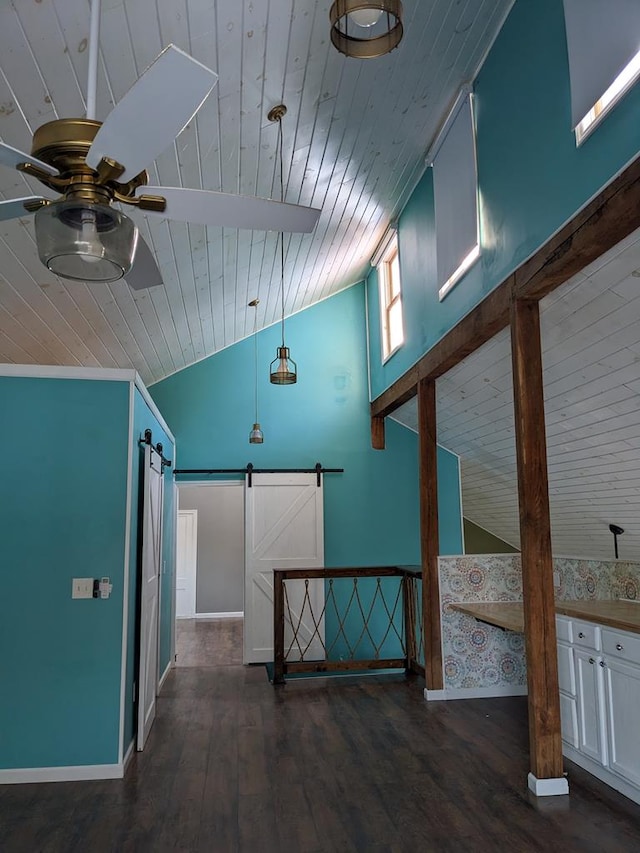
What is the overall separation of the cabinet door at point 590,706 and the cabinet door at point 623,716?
59 mm

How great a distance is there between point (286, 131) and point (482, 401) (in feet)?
8.58

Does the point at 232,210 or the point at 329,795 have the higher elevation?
the point at 232,210

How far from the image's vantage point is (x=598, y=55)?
8.85 feet

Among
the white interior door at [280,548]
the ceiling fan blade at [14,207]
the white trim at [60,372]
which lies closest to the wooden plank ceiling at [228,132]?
the white trim at [60,372]

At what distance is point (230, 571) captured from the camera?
1080 centimetres

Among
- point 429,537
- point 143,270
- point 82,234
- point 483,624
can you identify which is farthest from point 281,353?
point 82,234

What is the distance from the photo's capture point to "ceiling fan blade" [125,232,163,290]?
2204 mm

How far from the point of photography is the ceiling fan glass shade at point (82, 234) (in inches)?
63.8

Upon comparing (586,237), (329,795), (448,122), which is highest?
(448,122)

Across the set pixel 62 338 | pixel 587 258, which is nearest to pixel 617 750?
pixel 587 258

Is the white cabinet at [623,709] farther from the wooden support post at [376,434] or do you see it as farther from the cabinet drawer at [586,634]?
the wooden support post at [376,434]

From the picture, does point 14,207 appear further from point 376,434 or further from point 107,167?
point 376,434

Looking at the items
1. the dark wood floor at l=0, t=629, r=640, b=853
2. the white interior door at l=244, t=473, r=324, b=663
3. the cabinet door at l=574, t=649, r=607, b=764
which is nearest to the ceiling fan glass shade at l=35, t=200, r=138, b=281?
the dark wood floor at l=0, t=629, r=640, b=853

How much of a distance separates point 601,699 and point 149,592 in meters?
2.85
